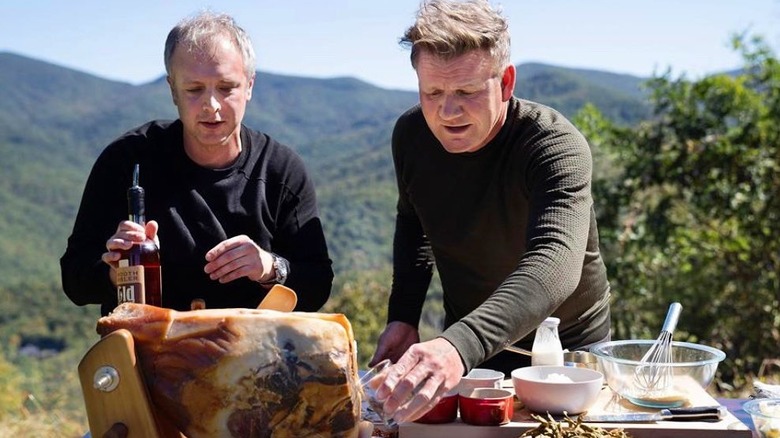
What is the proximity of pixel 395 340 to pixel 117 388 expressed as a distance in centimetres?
130

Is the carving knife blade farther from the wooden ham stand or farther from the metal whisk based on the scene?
the wooden ham stand

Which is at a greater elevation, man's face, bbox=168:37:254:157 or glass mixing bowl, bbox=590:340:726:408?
man's face, bbox=168:37:254:157

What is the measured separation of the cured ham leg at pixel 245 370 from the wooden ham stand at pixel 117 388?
40 millimetres

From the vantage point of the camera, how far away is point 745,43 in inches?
325

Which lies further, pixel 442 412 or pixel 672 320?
pixel 672 320

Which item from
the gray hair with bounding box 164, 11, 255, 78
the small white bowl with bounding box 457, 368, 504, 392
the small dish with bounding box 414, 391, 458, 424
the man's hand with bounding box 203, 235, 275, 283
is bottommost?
the small dish with bounding box 414, 391, 458, 424

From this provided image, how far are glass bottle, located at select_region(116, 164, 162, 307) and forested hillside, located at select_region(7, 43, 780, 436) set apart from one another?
8.79 feet

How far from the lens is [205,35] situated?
2.87 metres

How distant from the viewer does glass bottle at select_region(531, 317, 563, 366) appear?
2521 millimetres

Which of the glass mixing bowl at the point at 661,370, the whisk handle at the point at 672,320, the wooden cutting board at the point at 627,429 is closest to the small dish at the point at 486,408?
the wooden cutting board at the point at 627,429

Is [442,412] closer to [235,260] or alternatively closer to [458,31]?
[235,260]

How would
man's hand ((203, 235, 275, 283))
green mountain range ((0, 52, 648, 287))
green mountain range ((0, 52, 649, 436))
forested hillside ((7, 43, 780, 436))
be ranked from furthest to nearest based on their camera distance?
green mountain range ((0, 52, 648, 287)) < green mountain range ((0, 52, 649, 436)) < forested hillside ((7, 43, 780, 436)) < man's hand ((203, 235, 275, 283))

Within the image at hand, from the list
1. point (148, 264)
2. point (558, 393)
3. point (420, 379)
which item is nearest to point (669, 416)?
point (558, 393)

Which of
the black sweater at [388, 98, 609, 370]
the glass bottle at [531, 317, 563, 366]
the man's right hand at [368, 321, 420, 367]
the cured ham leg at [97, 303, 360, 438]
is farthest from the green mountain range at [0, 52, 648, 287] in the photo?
the cured ham leg at [97, 303, 360, 438]
